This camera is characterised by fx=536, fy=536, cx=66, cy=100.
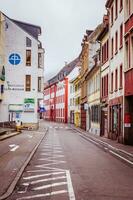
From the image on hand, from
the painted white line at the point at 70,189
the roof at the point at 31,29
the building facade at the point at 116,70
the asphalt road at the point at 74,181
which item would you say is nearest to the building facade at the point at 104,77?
the building facade at the point at 116,70

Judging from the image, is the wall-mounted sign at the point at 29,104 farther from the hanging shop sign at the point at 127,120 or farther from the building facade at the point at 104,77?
the hanging shop sign at the point at 127,120

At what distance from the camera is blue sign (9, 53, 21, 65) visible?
70.2m

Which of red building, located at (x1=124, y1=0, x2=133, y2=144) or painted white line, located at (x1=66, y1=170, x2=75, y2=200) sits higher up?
red building, located at (x1=124, y1=0, x2=133, y2=144)

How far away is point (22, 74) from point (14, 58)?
4.72 meters

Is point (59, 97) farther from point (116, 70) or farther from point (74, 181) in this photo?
point (74, 181)

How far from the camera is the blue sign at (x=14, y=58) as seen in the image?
230 ft

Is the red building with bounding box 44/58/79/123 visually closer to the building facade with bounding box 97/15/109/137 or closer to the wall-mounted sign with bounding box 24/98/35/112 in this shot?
the wall-mounted sign with bounding box 24/98/35/112

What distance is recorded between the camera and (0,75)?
5328 centimetres

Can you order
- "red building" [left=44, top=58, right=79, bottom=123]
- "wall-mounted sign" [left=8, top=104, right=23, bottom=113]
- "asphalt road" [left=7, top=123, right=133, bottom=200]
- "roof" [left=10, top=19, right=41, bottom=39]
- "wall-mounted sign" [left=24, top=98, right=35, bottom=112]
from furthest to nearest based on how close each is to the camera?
"red building" [left=44, top=58, right=79, bottom=123] → "roof" [left=10, top=19, right=41, bottom=39] → "wall-mounted sign" [left=24, top=98, right=35, bottom=112] → "wall-mounted sign" [left=8, top=104, right=23, bottom=113] → "asphalt road" [left=7, top=123, right=133, bottom=200]

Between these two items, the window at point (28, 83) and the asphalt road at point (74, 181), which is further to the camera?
the window at point (28, 83)

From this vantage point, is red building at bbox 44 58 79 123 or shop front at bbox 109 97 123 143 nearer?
shop front at bbox 109 97 123 143

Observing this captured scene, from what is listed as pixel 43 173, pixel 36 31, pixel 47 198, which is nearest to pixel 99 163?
pixel 43 173

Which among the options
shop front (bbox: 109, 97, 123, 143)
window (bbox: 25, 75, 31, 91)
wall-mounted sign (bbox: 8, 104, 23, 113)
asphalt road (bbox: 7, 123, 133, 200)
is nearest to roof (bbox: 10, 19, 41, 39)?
window (bbox: 25, 75, 31, 91)

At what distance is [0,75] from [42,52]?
20395mm
